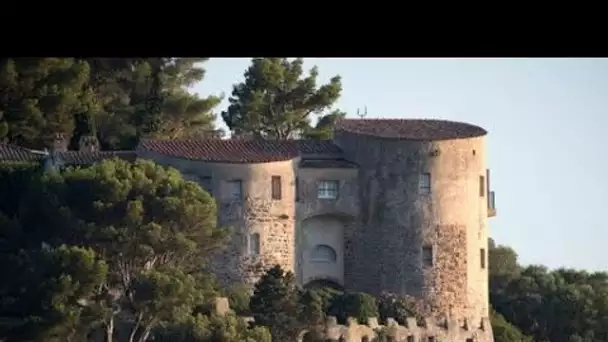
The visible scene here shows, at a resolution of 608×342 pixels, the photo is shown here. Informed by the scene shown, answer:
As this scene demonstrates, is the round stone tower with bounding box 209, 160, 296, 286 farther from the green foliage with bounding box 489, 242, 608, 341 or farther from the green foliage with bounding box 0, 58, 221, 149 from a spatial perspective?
the green foliage with bounding box 489, 242, 608, 341

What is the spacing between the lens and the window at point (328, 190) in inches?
1521

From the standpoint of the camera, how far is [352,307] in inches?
1455

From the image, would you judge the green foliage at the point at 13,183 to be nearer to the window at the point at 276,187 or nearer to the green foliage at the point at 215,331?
the window at the point at 276,187

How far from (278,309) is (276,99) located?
33.4 ft

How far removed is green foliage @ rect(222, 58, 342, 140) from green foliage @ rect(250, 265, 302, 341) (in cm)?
902

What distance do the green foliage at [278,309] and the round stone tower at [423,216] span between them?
291cm

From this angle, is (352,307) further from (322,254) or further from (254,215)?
(322,254)

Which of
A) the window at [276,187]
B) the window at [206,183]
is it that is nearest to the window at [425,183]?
the window at [276,187]

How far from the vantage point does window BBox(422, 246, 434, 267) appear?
38656mm

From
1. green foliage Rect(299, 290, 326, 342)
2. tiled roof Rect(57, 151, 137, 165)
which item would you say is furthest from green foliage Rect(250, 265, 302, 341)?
tiled roof Rect(57, 151, 137, 165)

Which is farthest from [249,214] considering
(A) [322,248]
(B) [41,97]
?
(B) [41,97]
